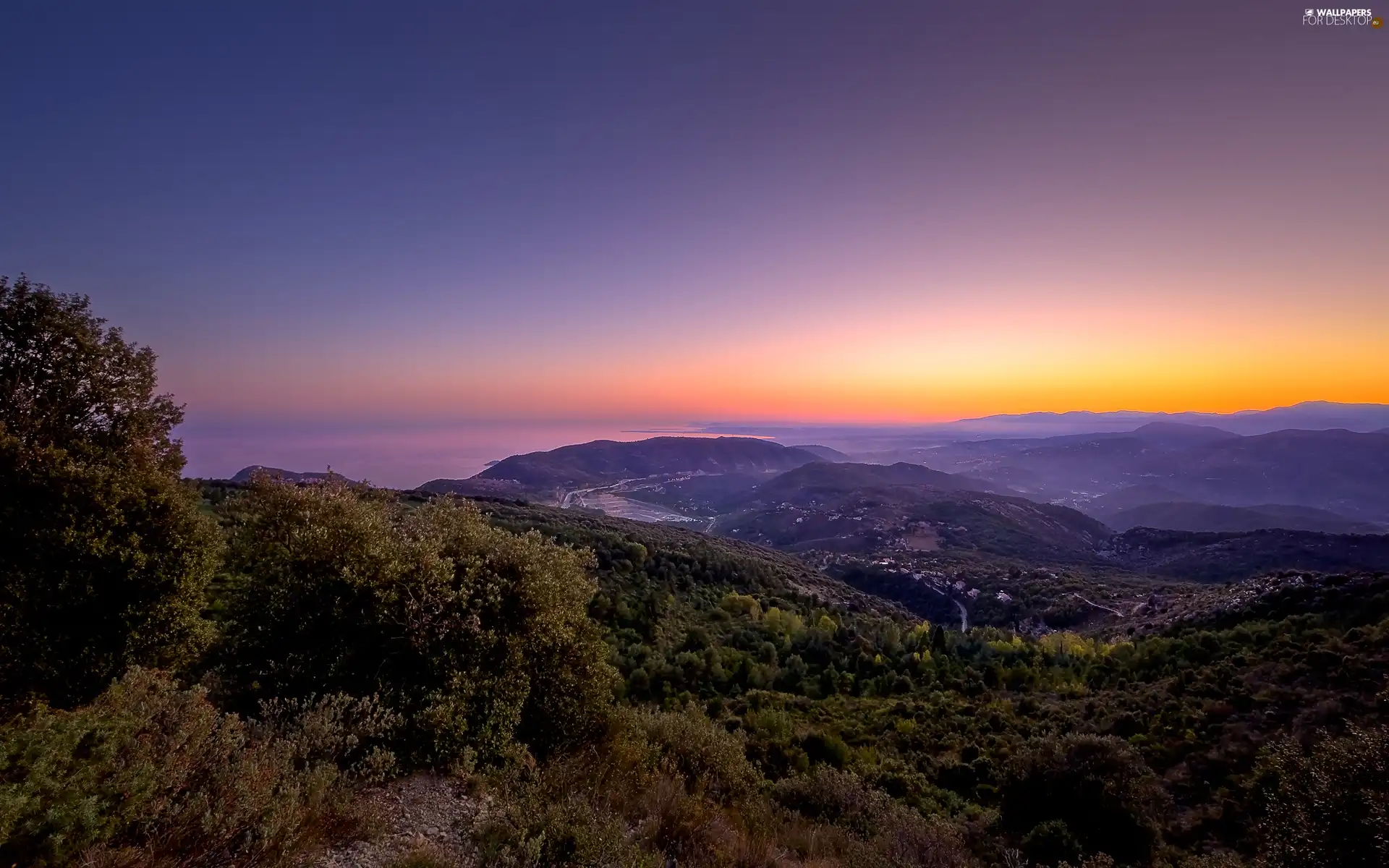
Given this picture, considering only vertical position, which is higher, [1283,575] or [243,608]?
[243,608]

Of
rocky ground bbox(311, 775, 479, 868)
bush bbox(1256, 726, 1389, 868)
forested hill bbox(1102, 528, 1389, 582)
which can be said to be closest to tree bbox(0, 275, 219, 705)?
rocky ground bbox(311, 775, 479, 868)

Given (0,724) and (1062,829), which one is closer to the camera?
(0,724)

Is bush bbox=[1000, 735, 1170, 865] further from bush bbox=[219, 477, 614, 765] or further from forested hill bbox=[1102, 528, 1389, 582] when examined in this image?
forested hill bbox=[1102, 528, 1389, 582]

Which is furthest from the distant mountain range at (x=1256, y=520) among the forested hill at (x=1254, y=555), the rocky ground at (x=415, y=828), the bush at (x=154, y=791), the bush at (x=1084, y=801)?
the bush at (x=154, y=791)

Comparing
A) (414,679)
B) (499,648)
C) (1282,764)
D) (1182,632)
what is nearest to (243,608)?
(414,679)

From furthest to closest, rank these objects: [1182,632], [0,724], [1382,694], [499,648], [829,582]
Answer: [829,582], [1182,632], [1382,694], [499,648], [0,724]

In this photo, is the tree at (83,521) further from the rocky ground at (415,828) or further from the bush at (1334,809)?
the bush at (1334,809)

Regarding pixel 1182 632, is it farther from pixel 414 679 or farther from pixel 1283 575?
pixel 414 679

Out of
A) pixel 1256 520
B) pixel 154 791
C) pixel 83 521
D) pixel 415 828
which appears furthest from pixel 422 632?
pixel 1256 520
